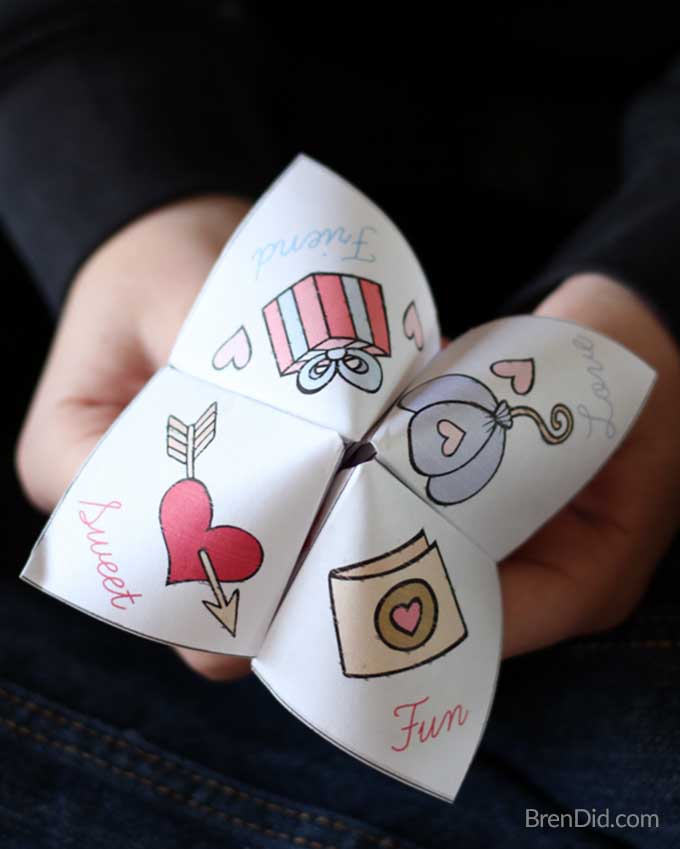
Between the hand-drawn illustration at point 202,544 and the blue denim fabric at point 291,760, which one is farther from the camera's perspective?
the blue denim fabric at point 291,760

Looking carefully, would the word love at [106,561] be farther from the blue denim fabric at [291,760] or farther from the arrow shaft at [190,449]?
the blue denim fabric at [291,760]

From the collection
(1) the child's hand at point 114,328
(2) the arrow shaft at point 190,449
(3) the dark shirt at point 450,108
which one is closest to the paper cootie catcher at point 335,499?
(2) the arrow shaft at point 190,449

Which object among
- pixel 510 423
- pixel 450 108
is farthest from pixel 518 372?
pixel 450 108

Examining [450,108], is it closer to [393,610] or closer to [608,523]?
[608,523]

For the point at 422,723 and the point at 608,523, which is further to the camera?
the point at 608,523

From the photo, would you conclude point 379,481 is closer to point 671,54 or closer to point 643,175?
point 643,175

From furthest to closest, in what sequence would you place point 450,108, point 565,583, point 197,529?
point 450,108 < point 565,583 < point 197,529

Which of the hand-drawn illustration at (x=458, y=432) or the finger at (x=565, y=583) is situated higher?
the hand-drawn illustration at (x=458, y=432)
